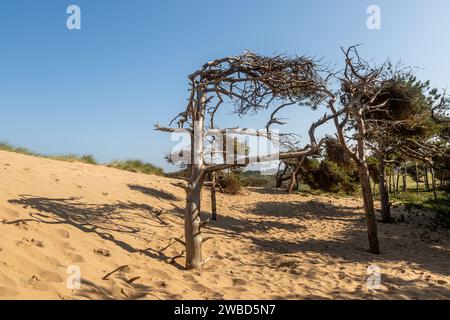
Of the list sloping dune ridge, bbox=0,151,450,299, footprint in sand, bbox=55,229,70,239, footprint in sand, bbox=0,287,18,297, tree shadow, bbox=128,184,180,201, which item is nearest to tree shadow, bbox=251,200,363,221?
sloping dune ridge, bbox=0,151,450,299

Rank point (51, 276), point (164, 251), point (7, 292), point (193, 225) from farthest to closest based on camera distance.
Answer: point (164, 251), point (193, 225), point (51, 276), point (7, 292)

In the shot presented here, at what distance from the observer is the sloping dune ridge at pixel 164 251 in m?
4.39

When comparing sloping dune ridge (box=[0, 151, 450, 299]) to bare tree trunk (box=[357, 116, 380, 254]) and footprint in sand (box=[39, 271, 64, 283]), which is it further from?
bare tree trunk (box=[357, 116, 380, 254])

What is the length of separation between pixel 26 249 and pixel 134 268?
151 centimetres

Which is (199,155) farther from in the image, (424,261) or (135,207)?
(424,261)

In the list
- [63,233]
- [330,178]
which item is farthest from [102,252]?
[330,178]

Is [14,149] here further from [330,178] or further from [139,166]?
[330,178]

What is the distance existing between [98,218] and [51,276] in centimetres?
337

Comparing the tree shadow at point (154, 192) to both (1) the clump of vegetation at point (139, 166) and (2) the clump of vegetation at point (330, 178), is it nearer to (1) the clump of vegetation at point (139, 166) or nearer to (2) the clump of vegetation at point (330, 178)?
(1) the clump of vegetation at point (139, 166)

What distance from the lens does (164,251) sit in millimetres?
6598

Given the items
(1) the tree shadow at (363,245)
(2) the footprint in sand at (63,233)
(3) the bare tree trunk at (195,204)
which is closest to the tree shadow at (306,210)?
(1) the tree shadow at (363,245)

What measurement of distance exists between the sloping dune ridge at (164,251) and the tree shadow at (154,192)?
102 millimetres

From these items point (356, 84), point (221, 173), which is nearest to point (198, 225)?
point (356, 84)

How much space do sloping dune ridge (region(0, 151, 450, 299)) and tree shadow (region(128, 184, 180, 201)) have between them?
0.10 metres
